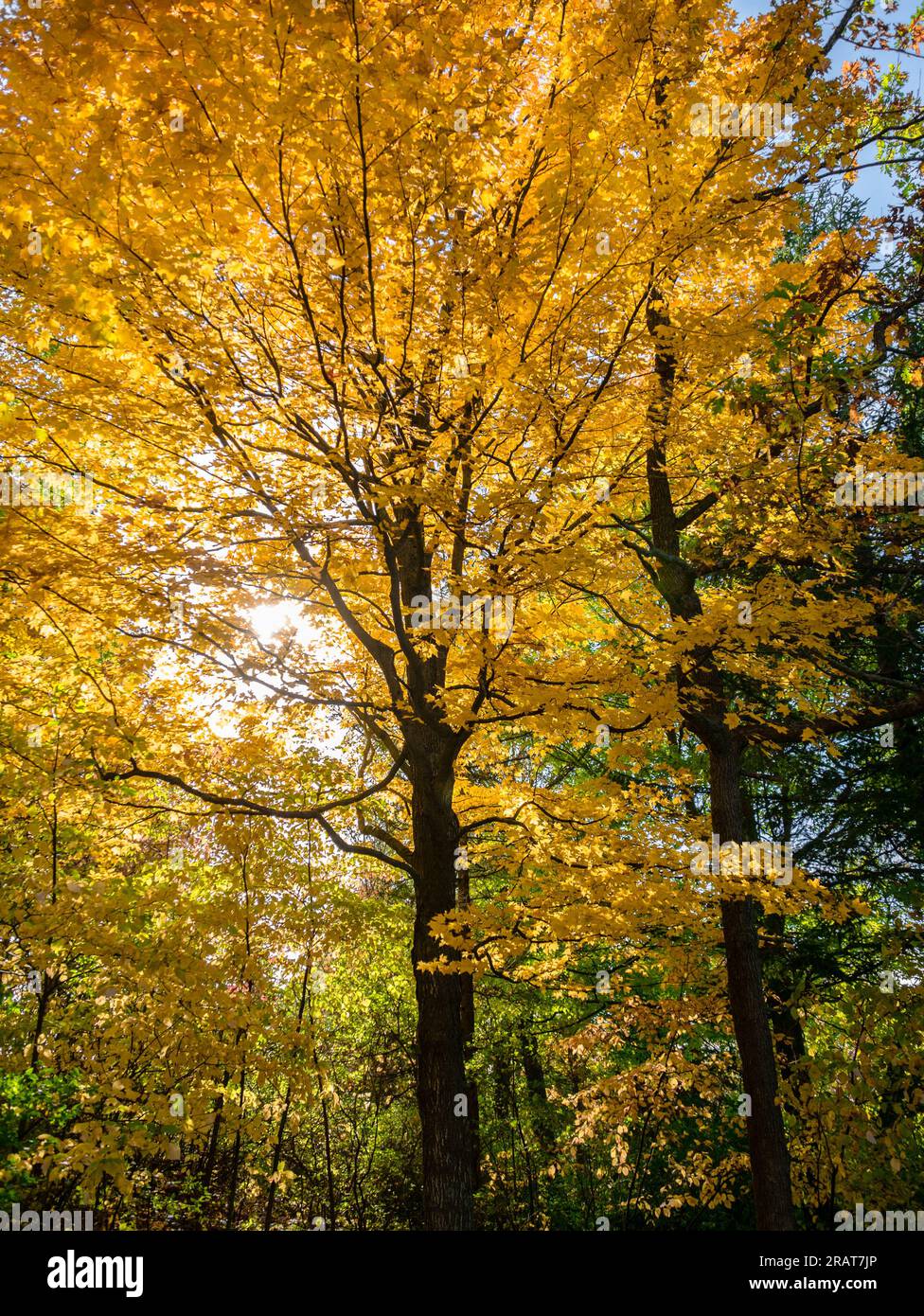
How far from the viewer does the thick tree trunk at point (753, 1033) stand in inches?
262

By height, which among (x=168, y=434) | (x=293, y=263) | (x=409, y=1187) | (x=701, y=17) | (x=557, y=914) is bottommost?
(x=409, y=1187)

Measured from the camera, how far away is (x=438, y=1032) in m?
5.86

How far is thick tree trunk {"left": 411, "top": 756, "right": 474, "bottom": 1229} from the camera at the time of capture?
5.46 metres

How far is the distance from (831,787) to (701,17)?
28.8ft

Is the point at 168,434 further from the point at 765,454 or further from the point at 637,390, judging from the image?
the point at 765,454

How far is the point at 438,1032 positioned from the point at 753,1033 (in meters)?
3.12

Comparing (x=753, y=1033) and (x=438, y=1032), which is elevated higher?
(x=438, y=1032)

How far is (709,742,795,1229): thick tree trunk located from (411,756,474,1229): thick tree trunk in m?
2.76

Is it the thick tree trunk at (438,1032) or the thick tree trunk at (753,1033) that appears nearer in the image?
the thick tree trunk at (438,1032)

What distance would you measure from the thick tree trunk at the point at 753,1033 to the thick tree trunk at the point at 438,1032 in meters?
2.76

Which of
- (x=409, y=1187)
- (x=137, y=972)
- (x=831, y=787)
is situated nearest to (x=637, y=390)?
(x=137, y=972)

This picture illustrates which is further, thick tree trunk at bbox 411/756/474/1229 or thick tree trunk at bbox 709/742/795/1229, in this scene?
thick tree trunk at bbox 709/742/795/1229

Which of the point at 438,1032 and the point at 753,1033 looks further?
the point at 753,1033

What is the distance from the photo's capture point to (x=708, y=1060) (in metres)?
9.60
